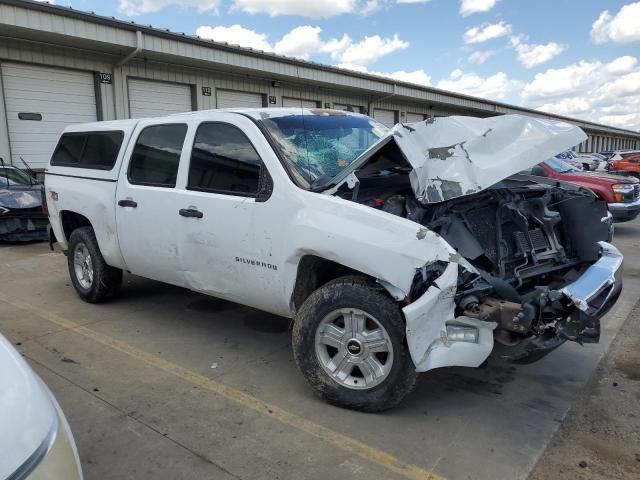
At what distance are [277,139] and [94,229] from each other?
102 inches

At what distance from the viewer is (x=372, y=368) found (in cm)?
330

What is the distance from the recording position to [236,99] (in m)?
17.3

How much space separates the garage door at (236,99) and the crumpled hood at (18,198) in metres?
7.95

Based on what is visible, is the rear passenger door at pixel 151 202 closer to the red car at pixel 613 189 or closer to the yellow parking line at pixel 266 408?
the yellow parking line at pixel 266 408

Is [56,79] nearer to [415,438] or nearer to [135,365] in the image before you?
[135,365]

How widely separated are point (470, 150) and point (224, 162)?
1865mm

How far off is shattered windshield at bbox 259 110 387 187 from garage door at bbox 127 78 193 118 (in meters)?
10.7

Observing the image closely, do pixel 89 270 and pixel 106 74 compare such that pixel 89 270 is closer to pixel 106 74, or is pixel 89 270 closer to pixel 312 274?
pixel 312 274

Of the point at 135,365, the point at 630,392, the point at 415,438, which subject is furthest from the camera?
the point at 135,365

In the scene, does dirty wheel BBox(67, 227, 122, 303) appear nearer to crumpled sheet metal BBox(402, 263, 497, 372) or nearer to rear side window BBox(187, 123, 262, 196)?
rear side window BBox(187, 123, 262, 196)

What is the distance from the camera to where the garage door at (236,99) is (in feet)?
54.8

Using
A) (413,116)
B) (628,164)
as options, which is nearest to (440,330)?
(413,116)

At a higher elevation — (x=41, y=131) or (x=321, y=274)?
(x=41, y=131)

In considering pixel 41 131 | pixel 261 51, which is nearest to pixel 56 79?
pixel 41 131
